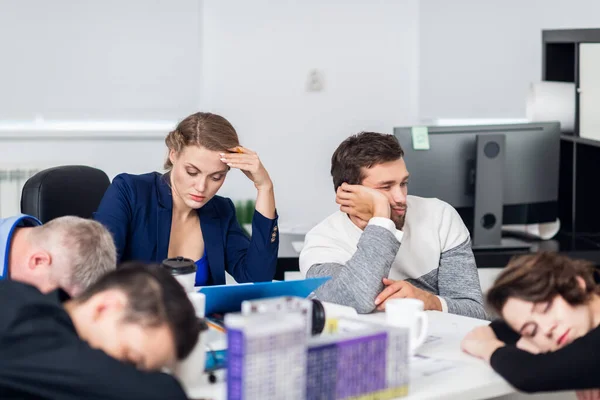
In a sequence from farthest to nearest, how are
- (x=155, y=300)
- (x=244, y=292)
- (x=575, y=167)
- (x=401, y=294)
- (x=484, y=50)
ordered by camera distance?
1. (x=484, y=50)
2. (x=575, y=167)
3. (x=401, y=294)
4. (x=244, y=292)
5. (x=155, y=300)

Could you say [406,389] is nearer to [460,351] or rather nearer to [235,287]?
[460,351]

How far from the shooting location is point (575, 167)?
12.5ft

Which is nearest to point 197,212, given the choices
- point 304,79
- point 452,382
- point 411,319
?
point 411,319

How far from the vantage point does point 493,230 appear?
345 centimetres

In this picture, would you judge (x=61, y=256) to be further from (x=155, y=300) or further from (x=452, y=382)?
(x=452, y=382)

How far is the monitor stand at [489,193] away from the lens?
3361mm

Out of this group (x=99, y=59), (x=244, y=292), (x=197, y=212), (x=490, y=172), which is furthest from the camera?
(x=99, y=59)

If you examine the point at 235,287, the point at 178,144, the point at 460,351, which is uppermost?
the point at 178,144

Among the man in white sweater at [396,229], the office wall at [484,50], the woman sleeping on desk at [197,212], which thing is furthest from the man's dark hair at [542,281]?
the office wall at [484,50]

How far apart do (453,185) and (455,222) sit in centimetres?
103

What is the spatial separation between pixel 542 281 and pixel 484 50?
3821 millimetres

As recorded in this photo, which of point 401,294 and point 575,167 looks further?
point 575,167

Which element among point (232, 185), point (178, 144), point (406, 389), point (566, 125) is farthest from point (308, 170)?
point (406, 389)

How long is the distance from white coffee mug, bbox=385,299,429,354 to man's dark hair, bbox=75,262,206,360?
48 centimetres
